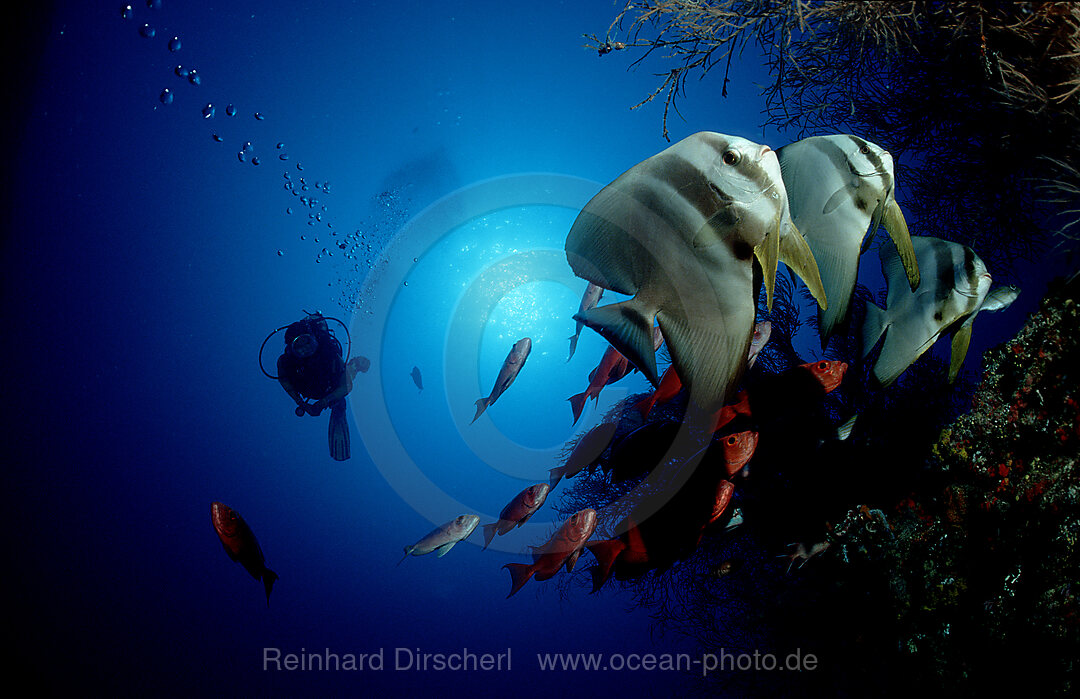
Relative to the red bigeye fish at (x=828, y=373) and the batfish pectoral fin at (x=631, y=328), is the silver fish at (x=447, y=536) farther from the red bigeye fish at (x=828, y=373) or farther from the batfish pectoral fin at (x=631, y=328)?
the batfish pectoral fin at (x=631, y=328)

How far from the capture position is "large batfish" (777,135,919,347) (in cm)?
109

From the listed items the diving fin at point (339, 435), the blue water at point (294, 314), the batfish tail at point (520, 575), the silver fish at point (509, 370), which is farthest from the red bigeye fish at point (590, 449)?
the diving fin at point (339, 435)

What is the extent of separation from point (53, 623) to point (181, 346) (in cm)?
1282

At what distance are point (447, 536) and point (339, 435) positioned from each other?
5222mm

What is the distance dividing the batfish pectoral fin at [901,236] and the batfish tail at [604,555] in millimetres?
1576

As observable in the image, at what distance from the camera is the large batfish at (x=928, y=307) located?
4.83 feet

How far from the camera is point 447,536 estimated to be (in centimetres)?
359

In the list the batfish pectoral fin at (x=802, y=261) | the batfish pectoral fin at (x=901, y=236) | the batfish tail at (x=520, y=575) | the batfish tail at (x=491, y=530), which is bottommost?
the batfish tail at (x=520, y=575)

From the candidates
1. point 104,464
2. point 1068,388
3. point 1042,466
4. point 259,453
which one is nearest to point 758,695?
point 1042,466

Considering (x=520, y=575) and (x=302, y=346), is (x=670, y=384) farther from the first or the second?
(x=302, y=346)

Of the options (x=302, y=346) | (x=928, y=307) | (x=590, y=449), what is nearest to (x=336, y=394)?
(x=302, y=346)

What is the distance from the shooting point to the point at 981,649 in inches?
68.7

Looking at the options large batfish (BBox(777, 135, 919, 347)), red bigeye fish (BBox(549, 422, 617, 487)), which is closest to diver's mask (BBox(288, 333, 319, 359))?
red bigeye fish (BBox(549, 422, 617, 487))

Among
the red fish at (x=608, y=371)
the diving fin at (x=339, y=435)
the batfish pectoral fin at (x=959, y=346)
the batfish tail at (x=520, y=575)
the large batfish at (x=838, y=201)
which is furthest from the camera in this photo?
the diving fin at (x=339, y=435)
